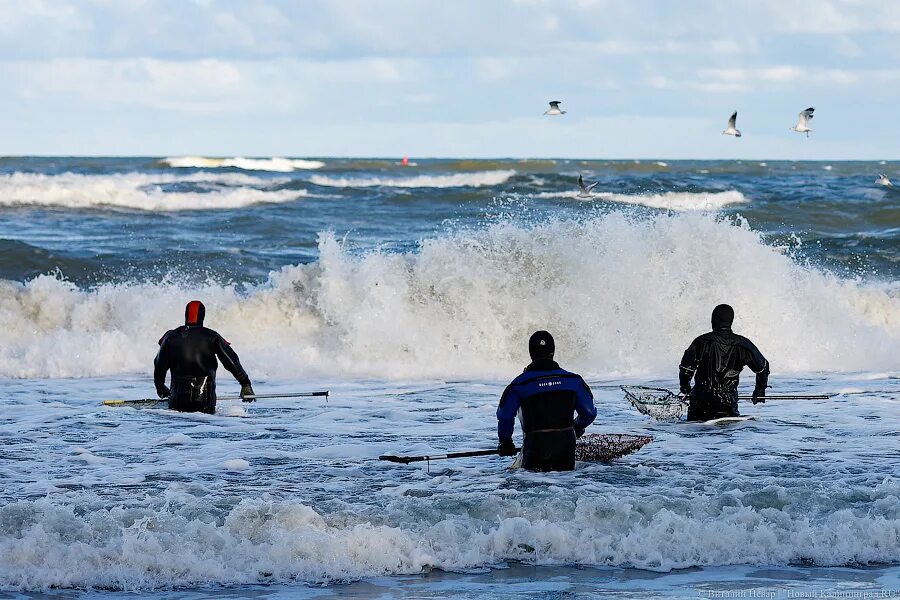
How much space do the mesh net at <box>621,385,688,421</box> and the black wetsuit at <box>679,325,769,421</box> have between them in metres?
0.42

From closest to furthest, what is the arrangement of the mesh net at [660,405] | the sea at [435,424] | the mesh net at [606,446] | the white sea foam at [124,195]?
the sea at [435,424] < the mesh net at [606,446] < the mesh net at [660,405] < the white sea foam at [124,195]

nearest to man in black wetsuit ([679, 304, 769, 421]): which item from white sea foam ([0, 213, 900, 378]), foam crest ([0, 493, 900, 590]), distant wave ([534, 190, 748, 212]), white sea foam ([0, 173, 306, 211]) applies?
foam crest ([0, 493, 900, 590])

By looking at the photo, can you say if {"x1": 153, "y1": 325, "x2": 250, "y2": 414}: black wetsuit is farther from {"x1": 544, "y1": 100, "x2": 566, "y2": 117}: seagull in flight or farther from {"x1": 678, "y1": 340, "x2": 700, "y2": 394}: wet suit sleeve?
{"x1": 544, "y1": 100, "x2": 566, "y2": 117}: seagull in flight

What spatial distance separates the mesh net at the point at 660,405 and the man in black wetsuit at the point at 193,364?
4.29 meters

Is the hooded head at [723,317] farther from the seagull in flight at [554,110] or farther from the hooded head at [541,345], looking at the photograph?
the seagull in flight at [554,110]

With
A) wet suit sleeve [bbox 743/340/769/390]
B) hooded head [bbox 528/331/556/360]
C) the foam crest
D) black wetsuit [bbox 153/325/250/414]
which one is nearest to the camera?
the foam crest

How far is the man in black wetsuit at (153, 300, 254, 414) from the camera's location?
13148 millimetres

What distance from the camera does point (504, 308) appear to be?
837 inches

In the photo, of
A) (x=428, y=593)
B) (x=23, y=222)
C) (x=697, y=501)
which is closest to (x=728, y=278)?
(x=697, y=501)

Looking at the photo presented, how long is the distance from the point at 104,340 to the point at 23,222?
2000 centimetres

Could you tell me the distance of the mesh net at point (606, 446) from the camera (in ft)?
35.9

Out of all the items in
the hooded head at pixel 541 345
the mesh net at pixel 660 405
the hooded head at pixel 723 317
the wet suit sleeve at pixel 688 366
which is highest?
the hooded head at pixel 723 317

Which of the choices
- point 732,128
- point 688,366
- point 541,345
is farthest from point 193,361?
point 732,128

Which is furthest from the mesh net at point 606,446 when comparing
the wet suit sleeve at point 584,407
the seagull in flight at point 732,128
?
the seagull in flight at point 732,128
